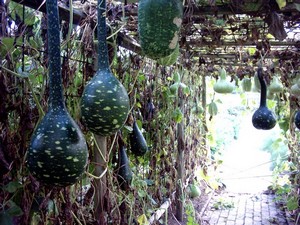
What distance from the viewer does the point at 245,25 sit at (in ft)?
9.39

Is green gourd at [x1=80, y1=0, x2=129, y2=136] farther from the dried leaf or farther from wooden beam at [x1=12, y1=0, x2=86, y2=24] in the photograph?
the dried leaf

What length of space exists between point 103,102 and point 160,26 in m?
0.28

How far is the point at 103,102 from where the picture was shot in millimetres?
1154

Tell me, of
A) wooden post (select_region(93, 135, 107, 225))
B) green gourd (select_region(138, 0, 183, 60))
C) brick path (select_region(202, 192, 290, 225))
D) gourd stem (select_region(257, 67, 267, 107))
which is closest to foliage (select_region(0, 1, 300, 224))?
wooden post (select_region(93, 135, 107, 225))

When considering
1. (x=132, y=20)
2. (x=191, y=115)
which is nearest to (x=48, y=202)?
(x=132, y=20)

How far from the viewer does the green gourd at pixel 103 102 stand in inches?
45.1

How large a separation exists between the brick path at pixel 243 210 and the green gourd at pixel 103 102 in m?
4.23

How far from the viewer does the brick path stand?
5.39 meters

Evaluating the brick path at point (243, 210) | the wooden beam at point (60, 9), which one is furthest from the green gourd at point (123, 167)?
the brick path at point (243, 210)

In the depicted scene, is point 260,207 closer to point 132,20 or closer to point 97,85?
point 132,20

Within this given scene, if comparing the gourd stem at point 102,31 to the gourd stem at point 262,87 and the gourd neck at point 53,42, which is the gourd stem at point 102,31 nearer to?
the gourd neck at point 53,42

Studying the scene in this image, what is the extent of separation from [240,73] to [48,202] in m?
4.46

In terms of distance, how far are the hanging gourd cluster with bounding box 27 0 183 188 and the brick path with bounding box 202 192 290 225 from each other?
14.0 ft

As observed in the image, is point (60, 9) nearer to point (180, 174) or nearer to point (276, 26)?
point (276, 26)
